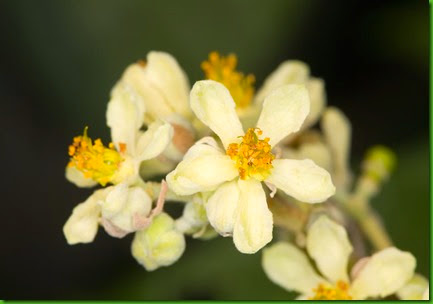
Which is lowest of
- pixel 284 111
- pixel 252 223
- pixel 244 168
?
pixel 252 223

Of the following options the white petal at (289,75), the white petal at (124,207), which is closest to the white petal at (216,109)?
the white petal at (124,207)

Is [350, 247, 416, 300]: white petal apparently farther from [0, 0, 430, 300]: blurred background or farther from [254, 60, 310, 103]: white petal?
[0, 0, 430, 300]: blurred background

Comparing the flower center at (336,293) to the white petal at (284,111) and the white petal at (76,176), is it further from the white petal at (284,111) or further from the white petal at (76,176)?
the white petal at (76,176)

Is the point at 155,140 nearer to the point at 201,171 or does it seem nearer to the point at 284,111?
the point at 201,171

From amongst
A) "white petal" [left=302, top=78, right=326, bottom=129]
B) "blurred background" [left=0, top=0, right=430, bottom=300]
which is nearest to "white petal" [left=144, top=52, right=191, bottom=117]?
"white petal" [left=302, top=78, right=326, bottom=129]

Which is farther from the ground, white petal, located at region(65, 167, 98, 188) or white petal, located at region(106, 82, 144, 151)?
white petal, located at region(106, 82, 144, 151)

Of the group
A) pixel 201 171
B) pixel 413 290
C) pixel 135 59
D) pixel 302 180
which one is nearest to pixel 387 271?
pixel 413 290
